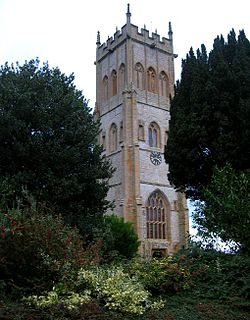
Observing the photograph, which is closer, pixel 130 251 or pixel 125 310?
pixel 125 310

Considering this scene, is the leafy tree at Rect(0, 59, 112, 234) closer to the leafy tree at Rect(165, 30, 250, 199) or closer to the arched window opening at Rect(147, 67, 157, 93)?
the leafy tree at Rect(165, 30, 250, 199)

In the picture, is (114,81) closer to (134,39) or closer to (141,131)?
(134,39)

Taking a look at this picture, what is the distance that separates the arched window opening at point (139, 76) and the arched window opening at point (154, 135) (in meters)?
4.54

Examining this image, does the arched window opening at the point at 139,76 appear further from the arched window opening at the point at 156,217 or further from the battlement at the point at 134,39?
the arched window opening at the point at 156,217

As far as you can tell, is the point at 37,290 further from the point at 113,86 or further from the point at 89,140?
the point at 113,86

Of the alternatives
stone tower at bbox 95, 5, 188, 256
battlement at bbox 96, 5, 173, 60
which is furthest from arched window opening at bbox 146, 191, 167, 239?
battlement at bbox 96, 5, 173, 60

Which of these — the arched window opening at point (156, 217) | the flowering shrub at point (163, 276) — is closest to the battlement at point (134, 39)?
the arched window opening at point (156, 217)

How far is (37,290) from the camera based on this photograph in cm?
812

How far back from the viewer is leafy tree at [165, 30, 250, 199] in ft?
52.6

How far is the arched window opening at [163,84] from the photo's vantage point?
47.2 meters

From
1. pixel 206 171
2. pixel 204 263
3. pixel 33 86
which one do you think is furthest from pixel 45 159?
pixel 204 263

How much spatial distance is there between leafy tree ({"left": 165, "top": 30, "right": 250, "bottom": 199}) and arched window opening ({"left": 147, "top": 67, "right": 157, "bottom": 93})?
27.8 meters

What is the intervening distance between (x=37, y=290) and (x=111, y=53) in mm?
43218

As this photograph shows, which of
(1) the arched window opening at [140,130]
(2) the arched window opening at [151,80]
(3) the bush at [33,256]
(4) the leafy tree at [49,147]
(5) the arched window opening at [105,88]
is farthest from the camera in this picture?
(5) the arched window opening at [105,88]
